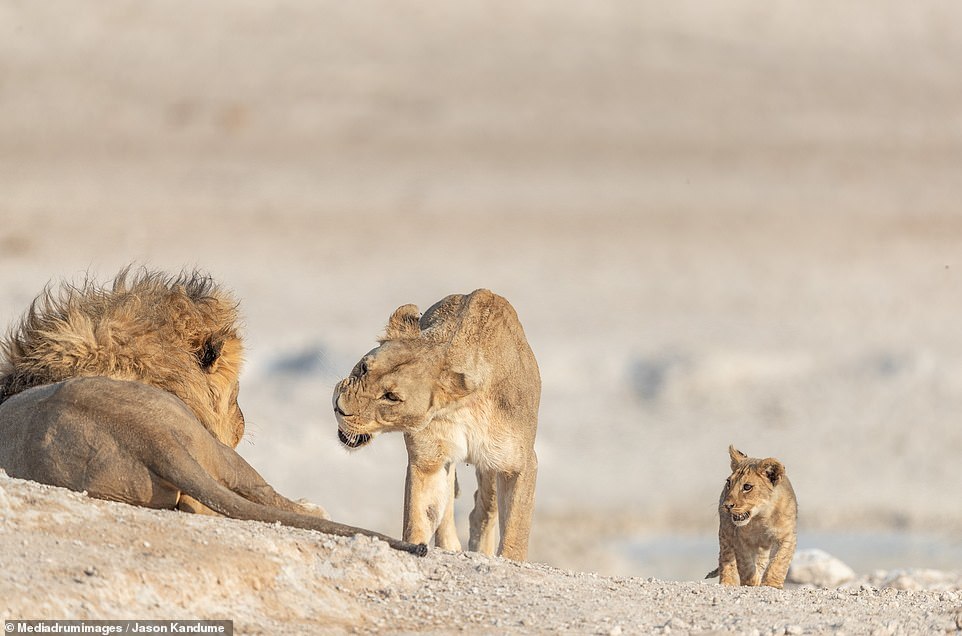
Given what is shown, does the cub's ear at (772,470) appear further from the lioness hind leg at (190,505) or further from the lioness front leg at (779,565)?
the lioness hind leg at (190,505)

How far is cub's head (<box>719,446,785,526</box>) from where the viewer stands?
777 centimetres

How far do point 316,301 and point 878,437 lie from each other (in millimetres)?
5103

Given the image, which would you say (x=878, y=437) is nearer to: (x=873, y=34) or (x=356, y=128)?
(x=356, y=128)

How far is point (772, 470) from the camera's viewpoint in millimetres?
7977

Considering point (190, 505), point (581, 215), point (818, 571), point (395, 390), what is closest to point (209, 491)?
point (190, 505)

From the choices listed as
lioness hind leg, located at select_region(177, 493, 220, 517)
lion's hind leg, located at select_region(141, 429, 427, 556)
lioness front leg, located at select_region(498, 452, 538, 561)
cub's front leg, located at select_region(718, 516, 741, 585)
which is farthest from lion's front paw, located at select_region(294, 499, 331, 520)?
cub's front leg, located at select_region(718, 516, 741, 585)

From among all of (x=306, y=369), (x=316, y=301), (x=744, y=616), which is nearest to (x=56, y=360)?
(x=744, y=616)

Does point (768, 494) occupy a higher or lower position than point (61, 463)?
higher

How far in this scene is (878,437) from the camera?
12891 millimetres

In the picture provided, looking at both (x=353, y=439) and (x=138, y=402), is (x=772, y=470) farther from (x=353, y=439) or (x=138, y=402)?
(x=138, y=402)

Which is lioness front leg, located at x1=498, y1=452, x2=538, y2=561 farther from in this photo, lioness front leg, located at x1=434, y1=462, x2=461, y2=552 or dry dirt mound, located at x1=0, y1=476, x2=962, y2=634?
dry dirt mound, located at x1=0, y1=476, x2=962, y2=634

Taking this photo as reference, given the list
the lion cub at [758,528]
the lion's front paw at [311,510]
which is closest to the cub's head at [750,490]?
the lion cub at [758,528]

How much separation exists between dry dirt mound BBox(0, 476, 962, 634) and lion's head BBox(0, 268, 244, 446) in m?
0.87

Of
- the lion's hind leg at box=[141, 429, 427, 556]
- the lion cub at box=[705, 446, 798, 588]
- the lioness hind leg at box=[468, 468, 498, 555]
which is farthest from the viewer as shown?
the lion cub at box=[705, 446, 798, 588]
